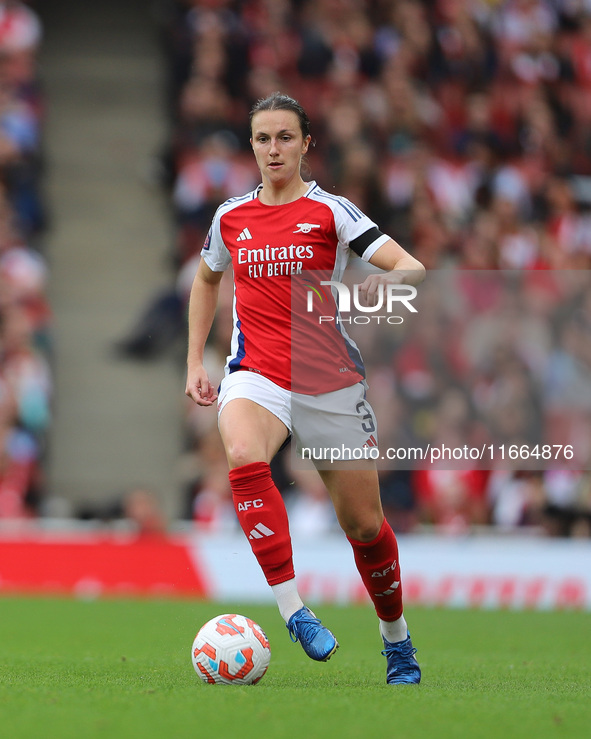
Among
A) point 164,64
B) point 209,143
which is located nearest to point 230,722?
point 209,143

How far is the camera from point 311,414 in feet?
19.1

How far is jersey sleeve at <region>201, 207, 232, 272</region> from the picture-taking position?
6137 mm

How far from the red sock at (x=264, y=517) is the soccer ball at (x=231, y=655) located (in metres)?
0.27

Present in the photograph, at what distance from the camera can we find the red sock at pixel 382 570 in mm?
5875

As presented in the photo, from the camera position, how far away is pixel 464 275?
1419 cm

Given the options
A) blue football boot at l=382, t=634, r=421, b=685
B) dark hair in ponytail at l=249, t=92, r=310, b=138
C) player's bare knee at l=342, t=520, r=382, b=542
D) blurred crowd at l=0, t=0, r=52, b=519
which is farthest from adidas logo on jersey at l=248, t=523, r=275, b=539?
blurred crowd at l=0, t=0, r=52, b=519

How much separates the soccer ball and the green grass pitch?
94mm

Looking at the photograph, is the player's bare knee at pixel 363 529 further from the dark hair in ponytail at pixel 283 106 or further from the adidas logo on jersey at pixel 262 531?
the dark hair in ponytail at pixel 283 106

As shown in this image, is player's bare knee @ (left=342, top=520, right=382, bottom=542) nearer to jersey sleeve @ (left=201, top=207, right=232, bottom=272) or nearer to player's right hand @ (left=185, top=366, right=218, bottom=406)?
player's right hand @ (left=185, top=366, right=218, bottom=406)

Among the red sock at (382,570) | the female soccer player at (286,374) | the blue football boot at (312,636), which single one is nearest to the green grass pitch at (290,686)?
the blue football boot at (312,636)

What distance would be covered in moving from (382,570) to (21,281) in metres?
9.16

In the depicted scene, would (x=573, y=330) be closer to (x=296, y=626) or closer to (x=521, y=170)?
(x=521, y=170)

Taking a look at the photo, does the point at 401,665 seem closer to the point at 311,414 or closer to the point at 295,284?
the point at 311,414

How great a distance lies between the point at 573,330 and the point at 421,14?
6.29 metres
